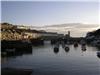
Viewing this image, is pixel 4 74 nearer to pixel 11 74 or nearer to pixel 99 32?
pixel 11 74

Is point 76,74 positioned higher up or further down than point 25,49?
higher up

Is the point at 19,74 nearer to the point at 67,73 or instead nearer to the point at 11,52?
the point at 67,73

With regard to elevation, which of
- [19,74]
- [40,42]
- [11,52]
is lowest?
[40,42]

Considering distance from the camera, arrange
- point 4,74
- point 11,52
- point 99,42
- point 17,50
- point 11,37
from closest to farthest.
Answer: point 4,74 → point 11,52 → point 17,50 → point 99,42 → point 11,37

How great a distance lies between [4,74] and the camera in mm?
9078

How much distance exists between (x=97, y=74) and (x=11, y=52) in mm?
14614

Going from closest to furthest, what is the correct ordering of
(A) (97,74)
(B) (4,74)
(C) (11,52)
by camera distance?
1. (B) (4,74)
2. (A) (97,74)
3. (C) (11,52)

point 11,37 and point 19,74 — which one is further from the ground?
point 19,74

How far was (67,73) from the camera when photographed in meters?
13.5

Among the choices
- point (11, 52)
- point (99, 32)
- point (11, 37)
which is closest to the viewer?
point (11, 52)

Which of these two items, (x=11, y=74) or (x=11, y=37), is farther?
(x=11, y=37)

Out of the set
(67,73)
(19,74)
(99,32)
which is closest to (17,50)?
(67,73)

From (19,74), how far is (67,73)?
14.9 ft

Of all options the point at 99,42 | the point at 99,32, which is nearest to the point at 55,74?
the point at 99,42
